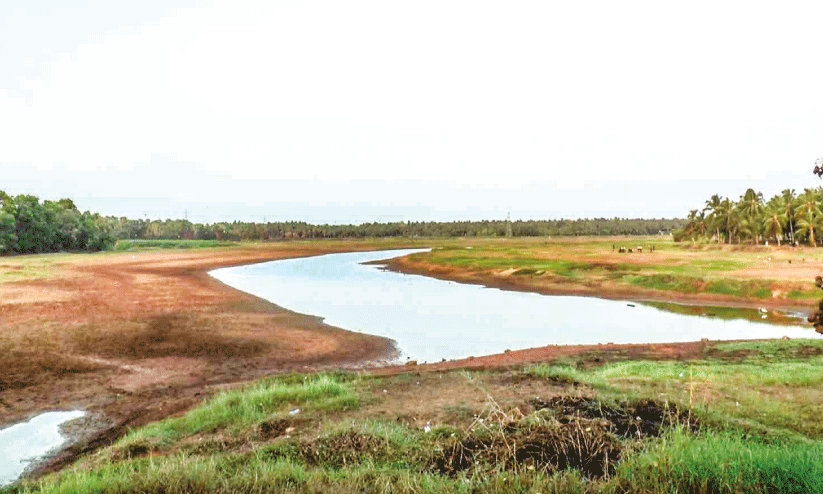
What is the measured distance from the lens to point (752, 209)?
9744cm

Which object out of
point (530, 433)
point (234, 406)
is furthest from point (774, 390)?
point (234, 406)

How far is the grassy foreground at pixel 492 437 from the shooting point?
5789 mm

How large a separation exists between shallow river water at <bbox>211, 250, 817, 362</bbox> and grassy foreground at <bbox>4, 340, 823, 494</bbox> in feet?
29.7

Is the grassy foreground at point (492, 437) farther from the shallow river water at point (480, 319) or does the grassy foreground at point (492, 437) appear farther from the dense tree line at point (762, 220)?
the dense tree line at point (762, 220)

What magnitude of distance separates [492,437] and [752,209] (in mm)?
Result: 107081

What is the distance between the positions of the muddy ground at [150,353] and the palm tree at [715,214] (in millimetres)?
91595

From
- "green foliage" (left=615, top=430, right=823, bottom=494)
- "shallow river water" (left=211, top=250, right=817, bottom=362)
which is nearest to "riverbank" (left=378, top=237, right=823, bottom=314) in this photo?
"shallow river water" (left=211, top=250, right=817, bottom=362)

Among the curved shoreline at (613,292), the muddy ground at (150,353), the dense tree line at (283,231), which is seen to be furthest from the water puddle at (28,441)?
the dense tree line at (283,231)

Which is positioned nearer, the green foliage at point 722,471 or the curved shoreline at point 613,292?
the green foliage at point 722,471

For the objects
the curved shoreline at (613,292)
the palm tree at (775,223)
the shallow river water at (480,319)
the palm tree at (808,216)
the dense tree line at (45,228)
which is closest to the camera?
the shallow river water at (480,319)

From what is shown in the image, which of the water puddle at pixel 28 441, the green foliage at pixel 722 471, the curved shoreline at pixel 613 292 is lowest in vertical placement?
the curved shoreline at pixel 613 292

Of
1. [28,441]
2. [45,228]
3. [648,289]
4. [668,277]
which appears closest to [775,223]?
[668,277]

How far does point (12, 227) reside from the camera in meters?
A: 90.4

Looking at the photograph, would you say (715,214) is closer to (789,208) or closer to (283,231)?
(789,208)
